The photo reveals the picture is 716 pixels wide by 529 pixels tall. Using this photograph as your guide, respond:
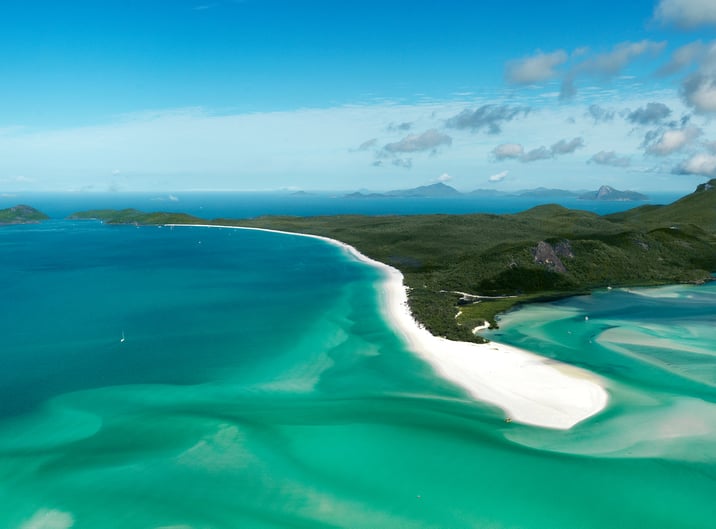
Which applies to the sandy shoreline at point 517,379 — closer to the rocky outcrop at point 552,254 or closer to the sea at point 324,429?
the sea at point 324,429

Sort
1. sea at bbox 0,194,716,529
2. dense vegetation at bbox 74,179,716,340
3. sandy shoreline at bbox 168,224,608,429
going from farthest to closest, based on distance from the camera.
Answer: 1. dense vegetation at bbox 74,179,716,340
2. sandy shoreline at bbox 168,224,608,429
3. sea at bbox 0,194,716,529

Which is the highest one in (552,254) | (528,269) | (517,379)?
(552,254)

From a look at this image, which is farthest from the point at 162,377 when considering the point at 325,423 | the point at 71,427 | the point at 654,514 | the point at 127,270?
the point at 127,270

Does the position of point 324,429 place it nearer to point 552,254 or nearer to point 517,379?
point 517,379

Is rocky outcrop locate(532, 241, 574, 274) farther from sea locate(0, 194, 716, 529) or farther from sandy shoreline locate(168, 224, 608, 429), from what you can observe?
sandy shoreline locate(168, 224, 608, 429)

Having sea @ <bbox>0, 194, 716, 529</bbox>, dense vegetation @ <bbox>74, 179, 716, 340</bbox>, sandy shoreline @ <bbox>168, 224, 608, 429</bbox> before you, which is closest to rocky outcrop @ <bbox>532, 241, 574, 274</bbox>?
dense vegetation @ <bbox>74, 179, 716, 340</bbox>

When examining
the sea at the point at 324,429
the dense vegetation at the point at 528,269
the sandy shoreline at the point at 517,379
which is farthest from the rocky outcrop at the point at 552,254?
the sandy shoreline at the point at 517,379

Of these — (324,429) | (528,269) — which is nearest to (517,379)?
(324,429)
